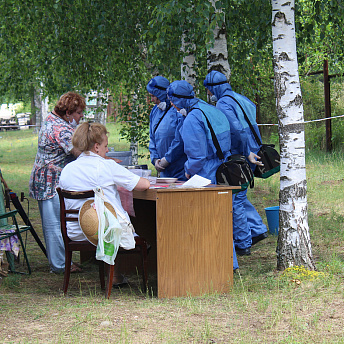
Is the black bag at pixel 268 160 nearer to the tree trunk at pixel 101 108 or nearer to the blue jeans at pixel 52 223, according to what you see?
the blue jeans at pixel 52 223

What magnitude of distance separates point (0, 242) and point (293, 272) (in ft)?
9.26

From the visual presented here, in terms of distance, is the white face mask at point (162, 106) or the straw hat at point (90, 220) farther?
the white face mask at point (162, 106)

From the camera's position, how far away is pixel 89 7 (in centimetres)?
859

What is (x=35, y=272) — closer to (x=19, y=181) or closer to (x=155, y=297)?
(x=155, y=297)

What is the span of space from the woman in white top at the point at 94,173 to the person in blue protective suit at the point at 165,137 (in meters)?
1.64

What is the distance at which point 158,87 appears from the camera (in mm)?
6812

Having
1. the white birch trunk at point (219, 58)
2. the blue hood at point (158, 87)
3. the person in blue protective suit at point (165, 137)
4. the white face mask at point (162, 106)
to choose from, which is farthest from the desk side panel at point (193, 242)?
the white birch trunk at point (219, 58)

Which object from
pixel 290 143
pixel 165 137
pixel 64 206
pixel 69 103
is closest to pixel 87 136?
pixel 64 206

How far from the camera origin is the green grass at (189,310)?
364cm

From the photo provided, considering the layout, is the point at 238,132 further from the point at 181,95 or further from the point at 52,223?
the point at 52,223

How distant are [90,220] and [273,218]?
3346mm

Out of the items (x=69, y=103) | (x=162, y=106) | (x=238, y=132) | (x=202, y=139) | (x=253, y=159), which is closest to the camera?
(x=202, y=139)

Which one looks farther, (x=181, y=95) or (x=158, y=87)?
(x=158, y=87)

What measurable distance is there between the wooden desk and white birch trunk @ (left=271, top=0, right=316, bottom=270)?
647 mm
